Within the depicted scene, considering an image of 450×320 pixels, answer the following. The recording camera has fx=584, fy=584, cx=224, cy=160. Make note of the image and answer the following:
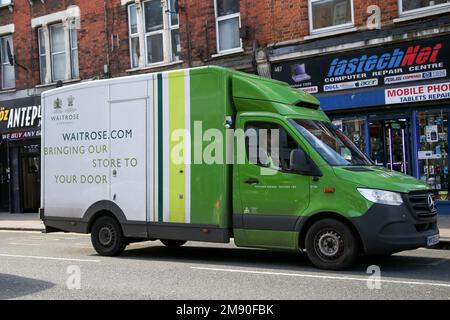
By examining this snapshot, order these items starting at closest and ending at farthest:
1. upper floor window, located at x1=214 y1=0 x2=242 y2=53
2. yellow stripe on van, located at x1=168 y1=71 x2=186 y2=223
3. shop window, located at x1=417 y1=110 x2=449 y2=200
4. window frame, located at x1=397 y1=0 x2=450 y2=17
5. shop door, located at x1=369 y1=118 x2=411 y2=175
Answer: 1. yellow stripe on van, located at x1=168 y1=71 x2=186 y2=223
2. window frame, located at x1=397 y1=0 x2=450 y2=17
3. shop window, located at x1=417 y1=110 x2=449 y2=200
4. shop door, located at x1=369 y1=118 x2=411 y2=175
5. upper floor window, located at x1=214 y1=0 x2=242 y2=53

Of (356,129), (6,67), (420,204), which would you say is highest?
(6,67)

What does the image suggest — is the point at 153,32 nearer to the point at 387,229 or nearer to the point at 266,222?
the point at 266,222

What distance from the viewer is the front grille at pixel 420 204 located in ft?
26.1

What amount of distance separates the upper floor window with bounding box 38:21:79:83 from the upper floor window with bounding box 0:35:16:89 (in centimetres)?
171

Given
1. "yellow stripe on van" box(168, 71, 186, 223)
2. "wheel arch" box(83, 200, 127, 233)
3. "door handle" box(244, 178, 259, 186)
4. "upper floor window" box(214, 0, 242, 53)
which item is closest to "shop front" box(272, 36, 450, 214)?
"upper floor window" box(214, 0, 242, 53)

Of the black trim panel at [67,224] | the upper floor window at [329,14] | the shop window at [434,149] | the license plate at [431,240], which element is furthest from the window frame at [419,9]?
the black trim panel at [67,224]

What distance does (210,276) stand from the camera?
8.04m

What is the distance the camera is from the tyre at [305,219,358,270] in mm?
7973

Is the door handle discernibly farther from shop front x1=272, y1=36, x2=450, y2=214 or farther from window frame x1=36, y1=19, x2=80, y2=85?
window frame x1=36, y1=19, x2=80, y2=85

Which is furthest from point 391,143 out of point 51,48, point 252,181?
point 51,48

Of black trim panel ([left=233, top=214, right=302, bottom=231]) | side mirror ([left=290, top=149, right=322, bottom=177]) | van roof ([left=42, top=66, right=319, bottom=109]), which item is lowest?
black trim panel ([left=233, top=214, right=302, bottom=231])

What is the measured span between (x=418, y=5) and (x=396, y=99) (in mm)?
2417
